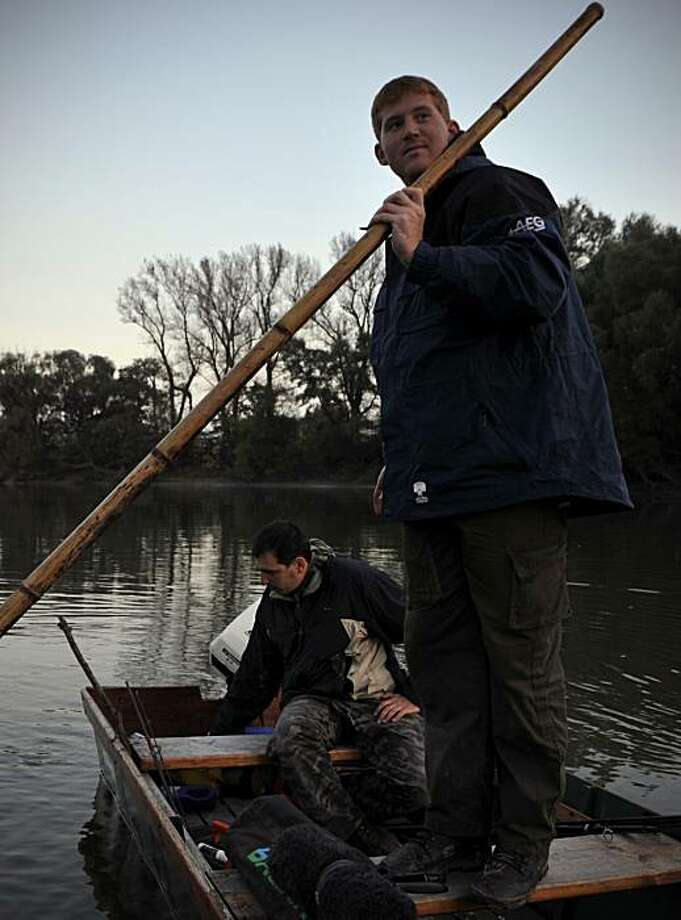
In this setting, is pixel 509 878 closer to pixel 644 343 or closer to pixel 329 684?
pixel 329 684

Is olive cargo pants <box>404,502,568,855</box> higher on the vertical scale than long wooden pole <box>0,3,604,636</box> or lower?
lower

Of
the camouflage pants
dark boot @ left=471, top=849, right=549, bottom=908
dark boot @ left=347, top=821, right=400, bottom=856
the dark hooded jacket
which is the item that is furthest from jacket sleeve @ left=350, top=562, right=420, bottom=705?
dark boot @ left=471, top=849, right=549, bottom=908

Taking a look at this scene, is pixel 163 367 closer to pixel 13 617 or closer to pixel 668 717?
pixel 668 717

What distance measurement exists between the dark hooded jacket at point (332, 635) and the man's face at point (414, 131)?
269 centimetres

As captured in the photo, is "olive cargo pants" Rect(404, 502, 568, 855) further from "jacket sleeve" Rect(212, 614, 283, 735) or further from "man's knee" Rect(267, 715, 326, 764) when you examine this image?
"jacket sleeve" Rect(212, 614, 283, 735)

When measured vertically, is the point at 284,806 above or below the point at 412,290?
below

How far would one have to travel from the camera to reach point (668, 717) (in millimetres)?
9461

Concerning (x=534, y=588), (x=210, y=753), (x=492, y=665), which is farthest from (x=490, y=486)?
(x=210, y=753)

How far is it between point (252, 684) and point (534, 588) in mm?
3168

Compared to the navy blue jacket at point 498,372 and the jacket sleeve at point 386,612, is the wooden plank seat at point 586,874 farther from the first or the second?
the jacket sleeve at point 386,612

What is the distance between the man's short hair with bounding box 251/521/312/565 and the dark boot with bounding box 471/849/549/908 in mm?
2512

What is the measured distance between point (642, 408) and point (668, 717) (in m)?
29.6

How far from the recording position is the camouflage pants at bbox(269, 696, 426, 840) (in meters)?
4.91

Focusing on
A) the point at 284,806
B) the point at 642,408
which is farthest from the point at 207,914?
the point at 642,408
